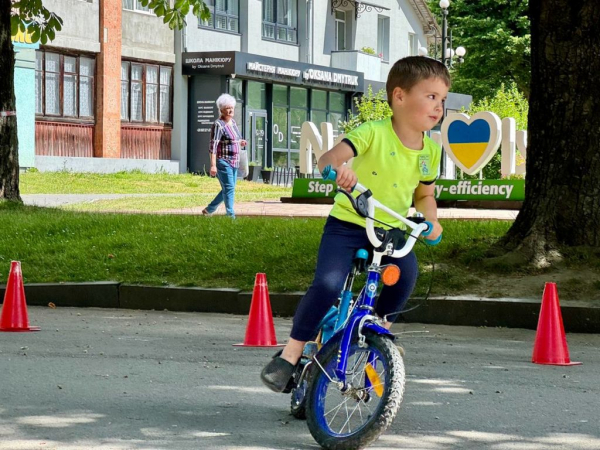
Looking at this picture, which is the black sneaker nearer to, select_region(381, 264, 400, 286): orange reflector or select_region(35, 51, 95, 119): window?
select_region(381, 264, 400, 286): orange reflector

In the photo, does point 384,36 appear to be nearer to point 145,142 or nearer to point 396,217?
point 145,142

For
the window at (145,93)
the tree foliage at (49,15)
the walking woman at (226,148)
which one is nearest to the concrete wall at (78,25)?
the window at (145,93)

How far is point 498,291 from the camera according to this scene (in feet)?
33.0

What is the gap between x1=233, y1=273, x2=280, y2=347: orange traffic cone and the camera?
820 centimetres

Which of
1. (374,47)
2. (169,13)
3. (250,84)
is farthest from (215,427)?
(374,47)

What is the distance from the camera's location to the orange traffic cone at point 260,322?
26.9 feet

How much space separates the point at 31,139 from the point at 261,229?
69.6 feet

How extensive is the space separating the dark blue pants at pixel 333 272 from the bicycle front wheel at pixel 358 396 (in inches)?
11.7

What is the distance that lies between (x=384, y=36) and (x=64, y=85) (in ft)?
63.1

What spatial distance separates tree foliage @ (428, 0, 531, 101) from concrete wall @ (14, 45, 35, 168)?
80.2 feet

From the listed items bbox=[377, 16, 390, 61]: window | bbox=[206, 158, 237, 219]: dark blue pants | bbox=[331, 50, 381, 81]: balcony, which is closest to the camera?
bbox=[206, 158, 237, 219]: dark blue pants

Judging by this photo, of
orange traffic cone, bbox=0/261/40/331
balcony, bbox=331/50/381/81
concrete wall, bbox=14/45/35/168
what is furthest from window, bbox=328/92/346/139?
orange traffic cone, bbox=0/261/40/331

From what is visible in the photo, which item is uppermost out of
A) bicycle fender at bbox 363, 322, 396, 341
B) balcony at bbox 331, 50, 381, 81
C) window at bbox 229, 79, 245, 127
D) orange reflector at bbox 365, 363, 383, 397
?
balcony at bbox 331, 50, 381, 81

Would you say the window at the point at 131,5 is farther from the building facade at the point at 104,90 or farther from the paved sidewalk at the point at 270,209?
the paved sidewalk at the point at 270,209
